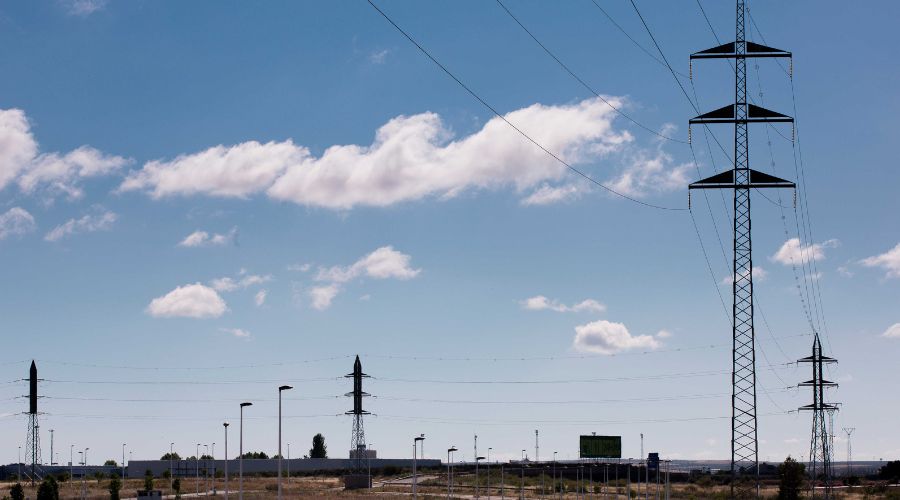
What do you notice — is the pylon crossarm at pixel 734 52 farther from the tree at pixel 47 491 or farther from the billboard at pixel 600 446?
the billboard at pixel 600 446

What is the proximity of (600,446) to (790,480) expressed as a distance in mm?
74343

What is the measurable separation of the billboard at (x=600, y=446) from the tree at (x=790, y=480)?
6925cm

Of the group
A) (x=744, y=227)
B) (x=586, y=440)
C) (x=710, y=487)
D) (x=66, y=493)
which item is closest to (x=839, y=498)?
(x=710, y=487)

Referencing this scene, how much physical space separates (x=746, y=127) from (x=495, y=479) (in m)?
127

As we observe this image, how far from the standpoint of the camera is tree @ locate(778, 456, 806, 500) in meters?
121

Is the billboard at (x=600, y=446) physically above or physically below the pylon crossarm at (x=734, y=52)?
below

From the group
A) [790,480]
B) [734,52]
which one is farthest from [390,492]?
[734,52]

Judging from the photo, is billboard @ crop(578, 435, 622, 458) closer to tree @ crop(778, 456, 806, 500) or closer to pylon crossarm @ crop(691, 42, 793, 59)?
tree @ crop(778, 456, 806, 500)

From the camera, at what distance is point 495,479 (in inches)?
7830

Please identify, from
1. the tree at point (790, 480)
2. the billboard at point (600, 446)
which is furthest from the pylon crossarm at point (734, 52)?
the billboard at point (600, 446)

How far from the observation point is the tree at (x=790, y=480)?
12081 cm

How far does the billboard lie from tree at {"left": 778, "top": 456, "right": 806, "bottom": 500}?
69.3 metres

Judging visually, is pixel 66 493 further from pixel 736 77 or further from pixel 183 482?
pixel 736 77

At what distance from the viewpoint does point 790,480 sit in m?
123
